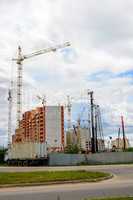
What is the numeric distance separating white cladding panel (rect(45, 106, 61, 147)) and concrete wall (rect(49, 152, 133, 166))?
182 feet

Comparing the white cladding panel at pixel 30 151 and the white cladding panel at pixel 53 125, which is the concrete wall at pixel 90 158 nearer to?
the white cladding panel at pixel 30 151

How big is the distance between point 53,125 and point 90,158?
60307 millimetres

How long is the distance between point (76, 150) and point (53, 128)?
145 feet

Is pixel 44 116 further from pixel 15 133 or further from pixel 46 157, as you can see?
pixel 46 157

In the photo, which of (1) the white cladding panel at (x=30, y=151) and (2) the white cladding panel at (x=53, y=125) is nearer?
(1) the white cladding panel at (x=30, y=151)

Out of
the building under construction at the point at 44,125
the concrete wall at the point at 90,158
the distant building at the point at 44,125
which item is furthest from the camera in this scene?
the distant building at the point at 44,125

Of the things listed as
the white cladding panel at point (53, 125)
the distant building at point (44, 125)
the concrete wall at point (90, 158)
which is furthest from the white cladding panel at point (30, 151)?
the white cladding panel at point (53, 125)

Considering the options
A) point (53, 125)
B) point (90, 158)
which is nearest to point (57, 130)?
point (53, 125)

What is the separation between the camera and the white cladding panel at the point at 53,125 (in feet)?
408

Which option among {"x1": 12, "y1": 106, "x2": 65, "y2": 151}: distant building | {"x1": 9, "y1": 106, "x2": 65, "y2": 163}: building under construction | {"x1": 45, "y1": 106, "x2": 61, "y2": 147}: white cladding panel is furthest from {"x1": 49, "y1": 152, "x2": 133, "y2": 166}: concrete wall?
{"x1": 45, "y1": 106, "x2": 61, "y2": 147}: white cladding panel

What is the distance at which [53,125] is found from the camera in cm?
12675

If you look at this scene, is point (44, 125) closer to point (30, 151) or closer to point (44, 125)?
point (44, 125)

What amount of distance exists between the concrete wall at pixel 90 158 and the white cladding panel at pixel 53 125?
5548 cm

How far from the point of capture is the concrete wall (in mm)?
64688
